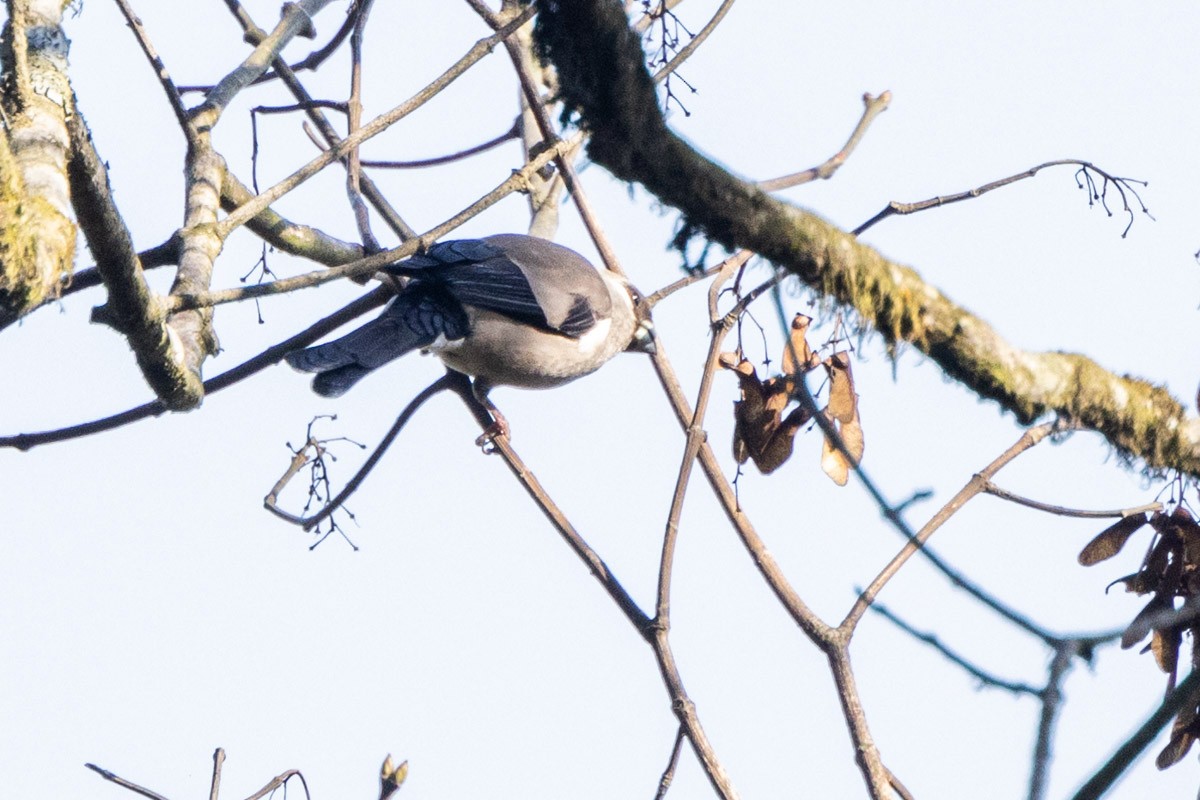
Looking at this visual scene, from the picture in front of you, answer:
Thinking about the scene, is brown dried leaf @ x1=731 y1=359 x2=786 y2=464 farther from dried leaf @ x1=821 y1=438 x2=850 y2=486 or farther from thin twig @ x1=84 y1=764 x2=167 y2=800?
thin twig @ x1=84 y1=764 x2=167 y2=800

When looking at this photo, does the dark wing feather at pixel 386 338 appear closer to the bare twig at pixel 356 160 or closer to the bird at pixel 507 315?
the bird at pixel 507 315

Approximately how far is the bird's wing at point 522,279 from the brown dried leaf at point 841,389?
195 cm

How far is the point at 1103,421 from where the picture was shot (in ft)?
11.9

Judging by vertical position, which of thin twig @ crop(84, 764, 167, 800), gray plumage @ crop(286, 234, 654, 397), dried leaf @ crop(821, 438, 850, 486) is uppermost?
gray plumage @ crop(286, 234, 654, 397)

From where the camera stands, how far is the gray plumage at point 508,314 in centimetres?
503

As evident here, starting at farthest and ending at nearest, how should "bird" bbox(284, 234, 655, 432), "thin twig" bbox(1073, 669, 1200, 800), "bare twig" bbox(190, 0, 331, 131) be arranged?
"bird" bbox(284, 234, 655, 432) < "bare twig" bbox(190, 0, 331, 131) < "thin twig" bbox(1073, 669, 1200, 800)

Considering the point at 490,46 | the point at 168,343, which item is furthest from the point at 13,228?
the point at 490,46

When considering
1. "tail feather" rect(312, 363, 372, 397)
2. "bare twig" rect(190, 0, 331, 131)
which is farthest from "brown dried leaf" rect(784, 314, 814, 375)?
"bare twig" rect(190, 0, 331, 131)

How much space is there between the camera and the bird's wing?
544 centimetres

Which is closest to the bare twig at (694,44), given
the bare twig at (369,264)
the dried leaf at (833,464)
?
the bare twig at (369,264)

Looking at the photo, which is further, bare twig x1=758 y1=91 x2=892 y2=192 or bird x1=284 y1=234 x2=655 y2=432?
bird x1=284 y1=234 x2=655 y2=432

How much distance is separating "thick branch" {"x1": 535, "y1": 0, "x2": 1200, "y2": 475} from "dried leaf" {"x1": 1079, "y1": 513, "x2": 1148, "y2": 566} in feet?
0.94

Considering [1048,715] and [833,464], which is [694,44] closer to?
[833,464]

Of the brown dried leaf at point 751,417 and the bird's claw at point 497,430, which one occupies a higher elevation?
the bird's claw at point 497,430
